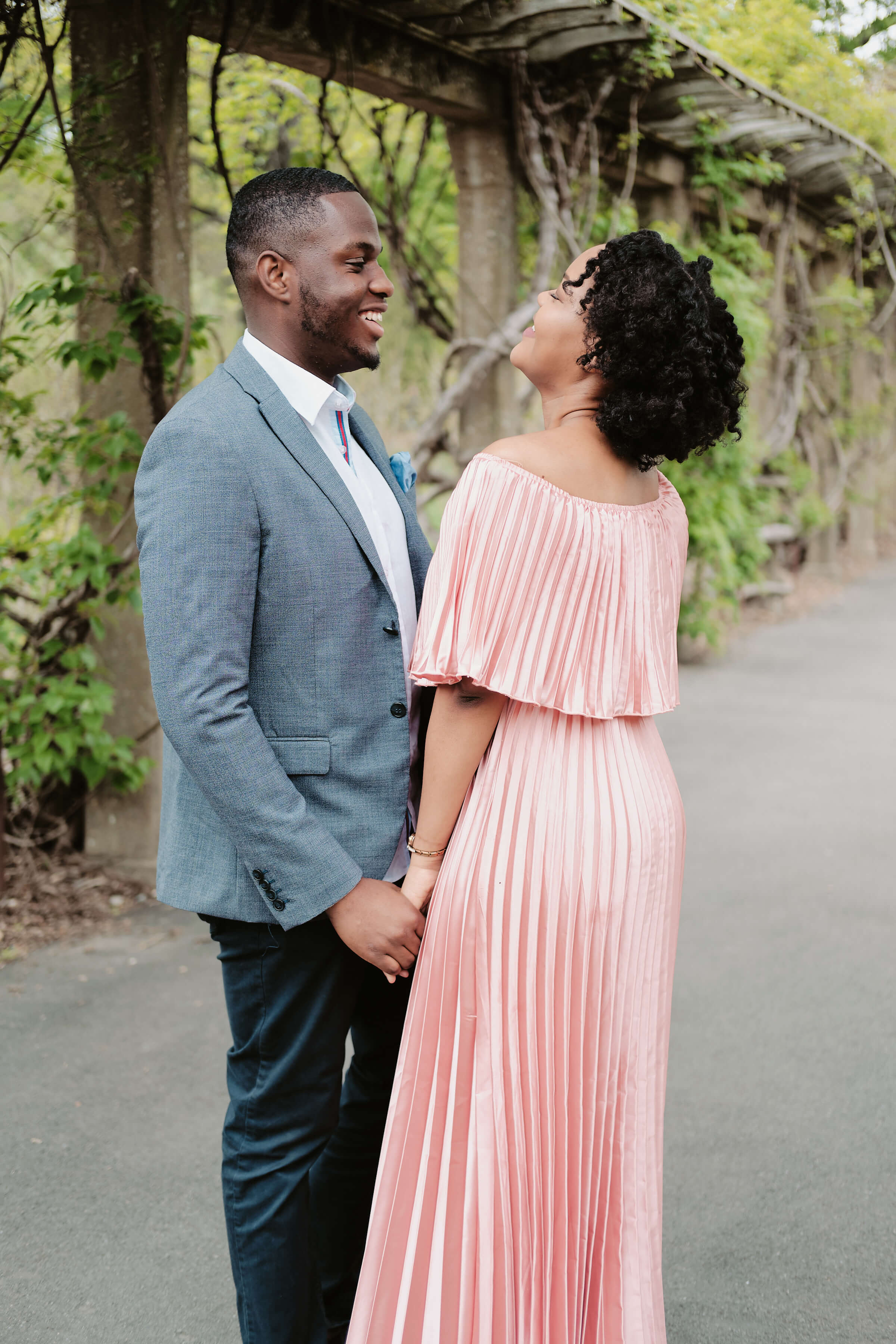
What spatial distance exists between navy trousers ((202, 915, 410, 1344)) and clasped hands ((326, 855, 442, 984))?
3.0 inches

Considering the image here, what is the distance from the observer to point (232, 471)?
5.25 feet

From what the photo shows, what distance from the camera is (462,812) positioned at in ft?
5.80

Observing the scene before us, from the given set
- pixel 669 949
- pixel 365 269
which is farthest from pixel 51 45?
pixel 669 949

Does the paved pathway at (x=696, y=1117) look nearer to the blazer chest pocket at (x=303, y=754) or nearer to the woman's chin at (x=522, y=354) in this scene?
the blazer chest pocket at (x=303, y=754)

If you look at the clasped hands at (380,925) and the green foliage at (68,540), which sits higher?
the green foliage at (68,540)

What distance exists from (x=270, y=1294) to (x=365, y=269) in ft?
5.09

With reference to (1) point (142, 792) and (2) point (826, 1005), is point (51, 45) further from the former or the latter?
(2) point (826, 1005)

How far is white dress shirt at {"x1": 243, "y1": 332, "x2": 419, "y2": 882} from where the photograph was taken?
1.78 m

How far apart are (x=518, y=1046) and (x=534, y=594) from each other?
66 cm

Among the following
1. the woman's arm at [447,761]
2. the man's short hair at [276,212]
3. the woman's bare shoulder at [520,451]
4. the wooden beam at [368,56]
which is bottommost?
the woman's arm at [447,761]

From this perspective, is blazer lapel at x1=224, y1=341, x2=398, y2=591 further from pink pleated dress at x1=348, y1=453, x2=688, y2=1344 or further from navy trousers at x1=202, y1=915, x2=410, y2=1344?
navy trousers at x1=202, y1=915, x2=410, y2=1344

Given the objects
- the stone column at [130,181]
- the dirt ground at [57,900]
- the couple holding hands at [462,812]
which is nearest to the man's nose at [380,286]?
the couple holding hands at [462,812]

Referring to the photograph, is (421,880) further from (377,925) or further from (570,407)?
(570,407)

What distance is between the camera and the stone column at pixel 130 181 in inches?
154
